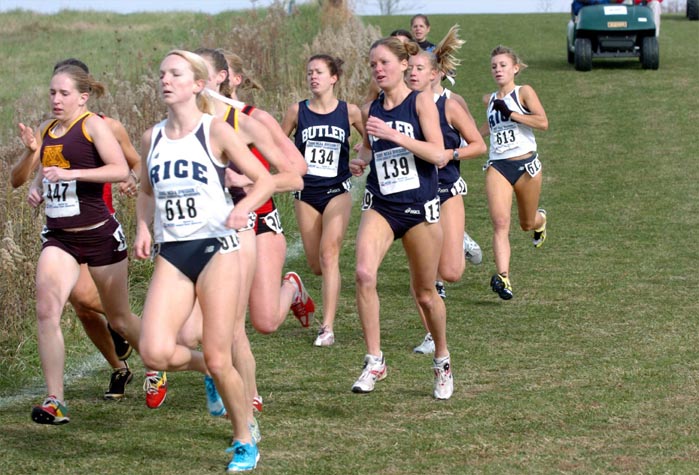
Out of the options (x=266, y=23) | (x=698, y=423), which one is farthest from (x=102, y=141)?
(x=266, y=23)

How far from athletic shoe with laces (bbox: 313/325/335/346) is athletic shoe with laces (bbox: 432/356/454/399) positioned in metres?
1.74

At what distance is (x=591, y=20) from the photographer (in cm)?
2245

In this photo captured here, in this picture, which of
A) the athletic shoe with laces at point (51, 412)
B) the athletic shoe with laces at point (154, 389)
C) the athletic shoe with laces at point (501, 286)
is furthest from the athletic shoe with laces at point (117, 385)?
the athletic shoe with laces at point (501, 286)

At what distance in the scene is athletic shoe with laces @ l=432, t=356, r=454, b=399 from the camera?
7.08 meters

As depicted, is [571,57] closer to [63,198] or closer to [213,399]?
[63,198]

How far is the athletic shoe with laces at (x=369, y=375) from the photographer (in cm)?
726

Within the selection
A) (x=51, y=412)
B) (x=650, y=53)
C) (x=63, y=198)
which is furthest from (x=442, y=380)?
(x=650, y=53)

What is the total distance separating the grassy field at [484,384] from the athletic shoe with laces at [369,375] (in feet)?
0.27

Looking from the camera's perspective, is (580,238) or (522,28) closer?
(580,238)

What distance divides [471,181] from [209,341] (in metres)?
11.7

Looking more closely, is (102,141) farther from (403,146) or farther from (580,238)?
(580,238)

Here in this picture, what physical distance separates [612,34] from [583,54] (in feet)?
4.02

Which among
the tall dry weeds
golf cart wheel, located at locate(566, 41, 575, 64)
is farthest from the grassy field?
golf cart wheel, located at locate(566, 41, 575, 64)

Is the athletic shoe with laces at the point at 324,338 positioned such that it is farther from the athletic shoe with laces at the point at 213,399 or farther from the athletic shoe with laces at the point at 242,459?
the athletic shoe with laces at the point at 242,459
